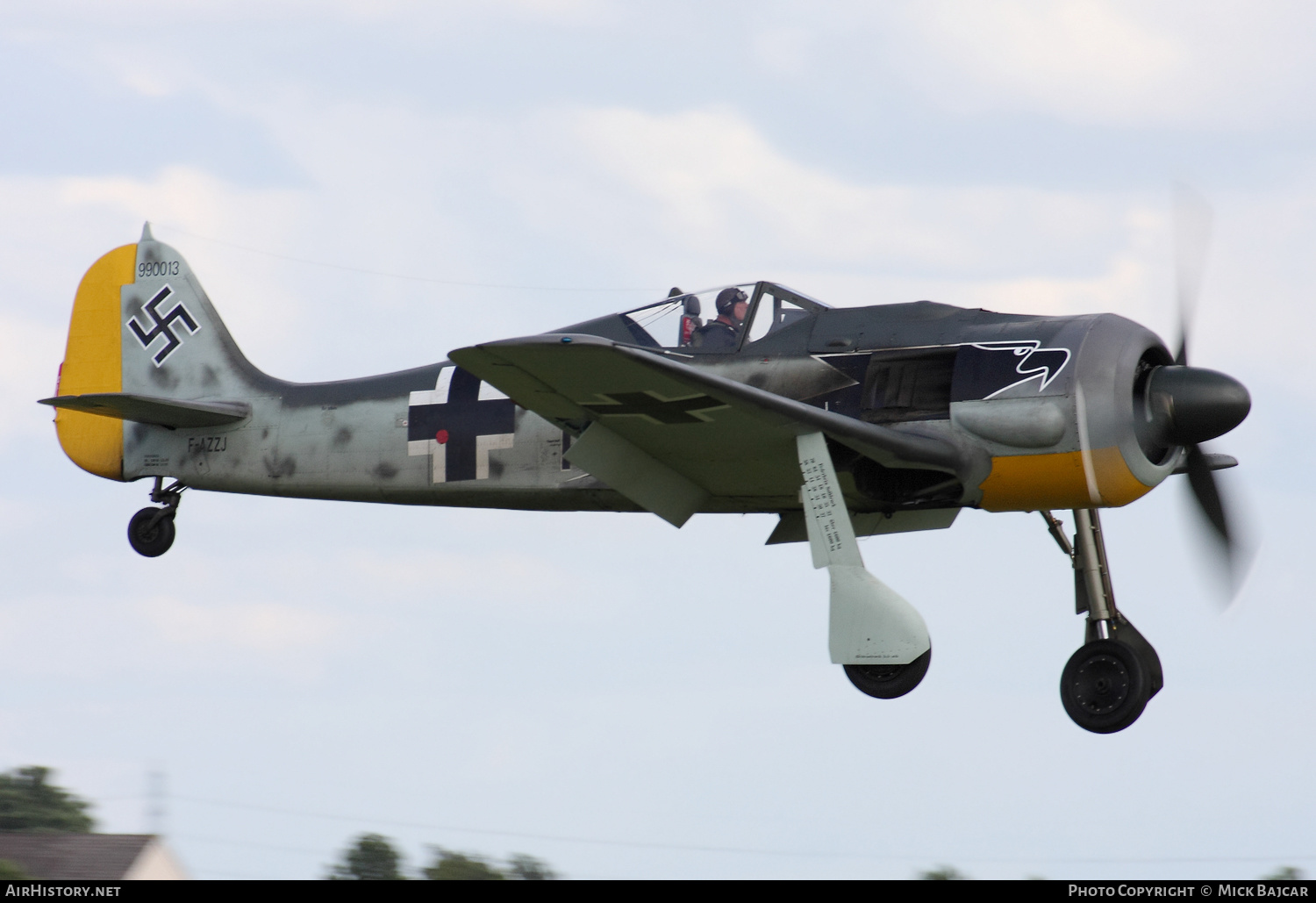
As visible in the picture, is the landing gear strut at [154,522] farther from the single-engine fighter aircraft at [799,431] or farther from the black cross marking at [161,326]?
the black cross marking at [161,326]

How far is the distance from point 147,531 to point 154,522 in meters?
0.09

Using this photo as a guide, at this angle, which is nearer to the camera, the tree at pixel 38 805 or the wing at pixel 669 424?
the wing at pixel 669 424

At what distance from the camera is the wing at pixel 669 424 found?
30.8ft

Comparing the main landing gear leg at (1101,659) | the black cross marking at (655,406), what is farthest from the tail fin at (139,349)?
the main landing gear leg at (1101,659)

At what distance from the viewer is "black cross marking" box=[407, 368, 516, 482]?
12.0m

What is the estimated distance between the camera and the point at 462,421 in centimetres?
1216

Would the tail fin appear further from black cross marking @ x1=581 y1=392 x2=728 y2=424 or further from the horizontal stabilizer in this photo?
black cross marking @ x1=581 y1=392 x2=728 y2=424

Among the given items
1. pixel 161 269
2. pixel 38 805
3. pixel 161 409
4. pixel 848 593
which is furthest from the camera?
pixel 38 805

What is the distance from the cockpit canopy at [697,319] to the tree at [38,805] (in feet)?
51.4

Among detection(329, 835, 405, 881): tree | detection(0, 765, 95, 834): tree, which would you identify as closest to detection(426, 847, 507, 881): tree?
detection(329, 835, 405, 881): tree

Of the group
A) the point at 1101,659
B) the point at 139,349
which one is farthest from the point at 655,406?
the point at 139,349

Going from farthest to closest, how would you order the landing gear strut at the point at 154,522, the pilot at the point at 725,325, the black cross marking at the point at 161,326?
the black cross marking at the point at 161,326, the landing gear strut at the point at 154,522, the pilot at the point at 725,325

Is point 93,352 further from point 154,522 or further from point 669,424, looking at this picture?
point 669,424

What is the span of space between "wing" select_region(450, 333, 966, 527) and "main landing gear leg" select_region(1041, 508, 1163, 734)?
6.24 feet
